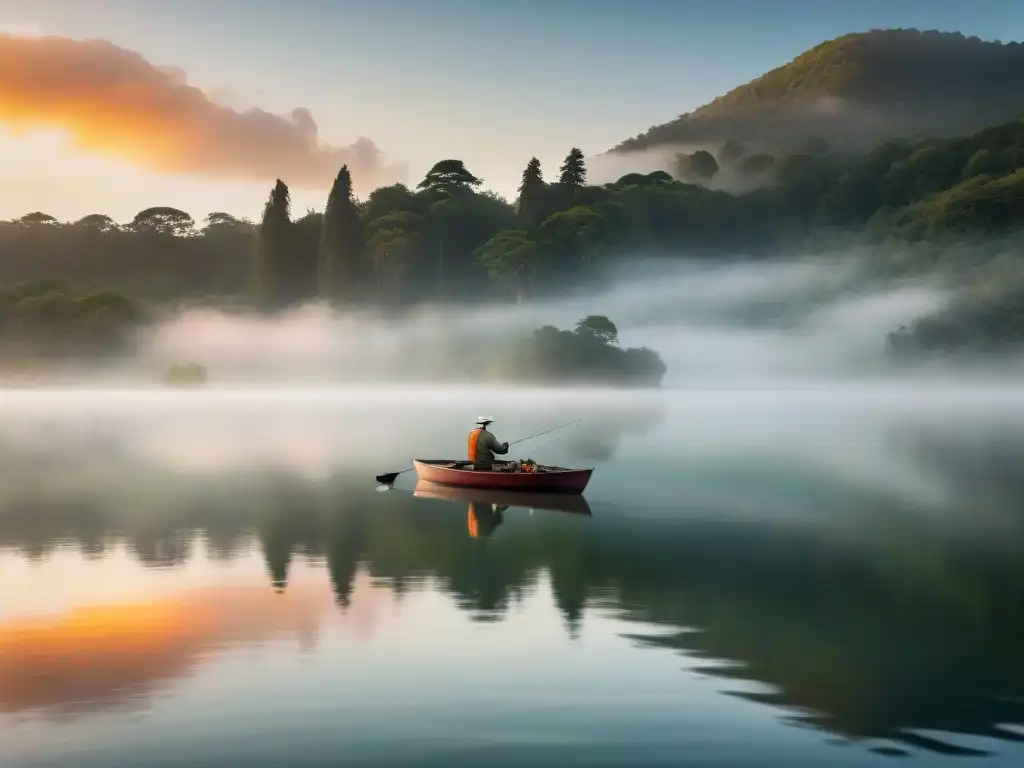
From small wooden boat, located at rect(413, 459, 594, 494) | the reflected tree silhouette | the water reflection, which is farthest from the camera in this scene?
small wooden boat, located at rect(413, 459, 594, 494)

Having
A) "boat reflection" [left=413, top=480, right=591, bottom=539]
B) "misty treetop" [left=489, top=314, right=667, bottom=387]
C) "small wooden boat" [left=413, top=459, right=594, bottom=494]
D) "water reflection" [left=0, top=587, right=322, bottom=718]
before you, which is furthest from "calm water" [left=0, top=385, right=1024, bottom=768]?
"misty treetop" [left=489, top=314, right=667, bottom=387]

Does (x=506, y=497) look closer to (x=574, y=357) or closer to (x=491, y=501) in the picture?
(x=491, y=501)

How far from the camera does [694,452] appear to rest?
61688 mm

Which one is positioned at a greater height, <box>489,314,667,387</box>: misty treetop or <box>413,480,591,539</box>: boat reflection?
<box>489,314,667,387</box>: misty treetop

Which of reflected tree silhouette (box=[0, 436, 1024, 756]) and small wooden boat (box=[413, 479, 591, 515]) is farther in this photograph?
→ small wooden boat (box=[413, 479, 591, 515])

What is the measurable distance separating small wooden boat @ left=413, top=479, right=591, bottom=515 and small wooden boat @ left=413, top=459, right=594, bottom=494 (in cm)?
37

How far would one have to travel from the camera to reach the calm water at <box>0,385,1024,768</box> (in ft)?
43.4

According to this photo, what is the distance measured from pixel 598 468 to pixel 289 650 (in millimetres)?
35167

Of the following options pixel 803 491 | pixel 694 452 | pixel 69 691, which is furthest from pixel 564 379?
pixel 69 691

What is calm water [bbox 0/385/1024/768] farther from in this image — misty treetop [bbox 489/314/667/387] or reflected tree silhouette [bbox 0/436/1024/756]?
misty treetop [bbox 489/314/667/387]

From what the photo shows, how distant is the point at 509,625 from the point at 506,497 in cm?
2039

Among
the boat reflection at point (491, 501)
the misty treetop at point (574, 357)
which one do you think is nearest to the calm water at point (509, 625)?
the boat reflection at point (491, 501)

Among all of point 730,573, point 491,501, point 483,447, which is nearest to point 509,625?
point 730,573

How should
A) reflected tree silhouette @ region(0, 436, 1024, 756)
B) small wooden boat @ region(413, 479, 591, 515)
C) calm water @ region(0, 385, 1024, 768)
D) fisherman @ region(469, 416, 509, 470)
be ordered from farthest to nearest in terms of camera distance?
fisherman @ region(469, 416, 509, 470) → small wooden boat @ region(413, 479, 591, 515) → reflected tree silhouette @ region(0, 436, 1024, 756) → calm water @ region(0, 385, 1024, 768)
